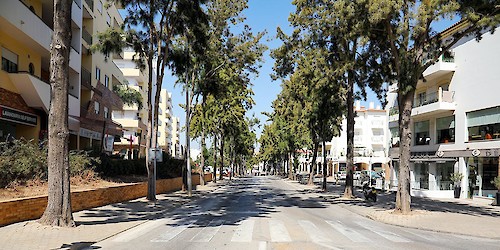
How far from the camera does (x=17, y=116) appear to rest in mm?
22031

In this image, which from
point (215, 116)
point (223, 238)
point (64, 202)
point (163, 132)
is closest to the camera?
point (223, 238)

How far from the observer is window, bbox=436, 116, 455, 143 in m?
32.1

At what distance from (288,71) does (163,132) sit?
7746cm

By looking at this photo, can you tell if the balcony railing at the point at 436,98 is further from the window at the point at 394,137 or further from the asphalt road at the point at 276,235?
the asphalt road at the point at 276,235

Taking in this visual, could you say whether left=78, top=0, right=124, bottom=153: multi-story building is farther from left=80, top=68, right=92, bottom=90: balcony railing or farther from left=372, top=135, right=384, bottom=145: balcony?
left=372, top=135, right=384, bottom=145: balcony

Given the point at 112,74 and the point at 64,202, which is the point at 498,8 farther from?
the point at 112,74

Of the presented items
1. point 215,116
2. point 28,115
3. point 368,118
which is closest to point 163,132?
point 368,118

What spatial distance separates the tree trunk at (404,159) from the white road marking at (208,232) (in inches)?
302

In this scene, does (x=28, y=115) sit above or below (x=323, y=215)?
above

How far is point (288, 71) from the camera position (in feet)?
101

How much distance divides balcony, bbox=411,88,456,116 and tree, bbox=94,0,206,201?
18.2 metres

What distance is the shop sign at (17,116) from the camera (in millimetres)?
20544

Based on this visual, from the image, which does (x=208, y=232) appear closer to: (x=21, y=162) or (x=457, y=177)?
(x=21, y=162)

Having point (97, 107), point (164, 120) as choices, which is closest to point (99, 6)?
point (97, 107)
